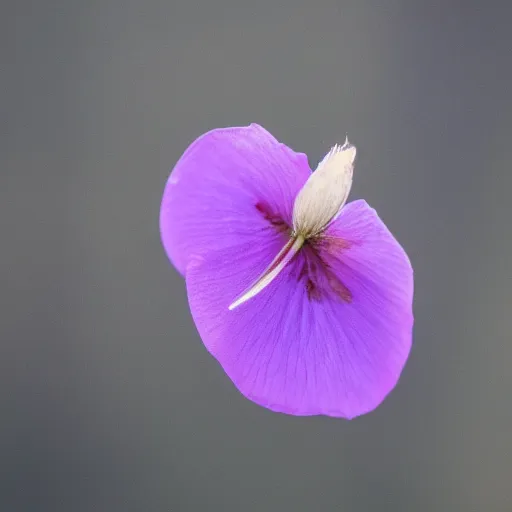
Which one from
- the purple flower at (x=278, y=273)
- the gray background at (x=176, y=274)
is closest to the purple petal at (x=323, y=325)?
the purple flower at (x=278, y=273)

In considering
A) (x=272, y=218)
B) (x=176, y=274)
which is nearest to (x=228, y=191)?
(x=272, y=218)

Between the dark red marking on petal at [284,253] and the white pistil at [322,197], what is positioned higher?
the white pistil at [322,197]

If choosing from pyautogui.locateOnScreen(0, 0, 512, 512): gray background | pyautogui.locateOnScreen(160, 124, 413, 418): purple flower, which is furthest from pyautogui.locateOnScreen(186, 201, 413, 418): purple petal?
pyautogui.locateOnScreen(0, 0, 512, 512): gray background

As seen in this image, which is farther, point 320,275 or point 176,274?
point 176,274

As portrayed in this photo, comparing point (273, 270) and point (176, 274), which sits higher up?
point (176, 274)

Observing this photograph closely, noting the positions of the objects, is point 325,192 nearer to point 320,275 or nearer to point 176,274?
point 320,275

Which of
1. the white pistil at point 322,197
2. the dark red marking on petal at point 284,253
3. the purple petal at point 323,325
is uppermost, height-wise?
the white pistil at point 322,197

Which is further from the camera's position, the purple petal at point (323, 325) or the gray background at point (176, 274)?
the gray background at point (176, 274)

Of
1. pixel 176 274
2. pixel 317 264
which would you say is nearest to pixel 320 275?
pixel 317 264

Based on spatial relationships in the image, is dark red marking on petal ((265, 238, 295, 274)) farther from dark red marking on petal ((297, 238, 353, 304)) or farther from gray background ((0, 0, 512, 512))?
gray background ((0, 0, 512, 512))

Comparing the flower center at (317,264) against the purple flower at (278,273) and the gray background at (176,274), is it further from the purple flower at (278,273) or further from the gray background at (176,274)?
the gray background at (176,274)
